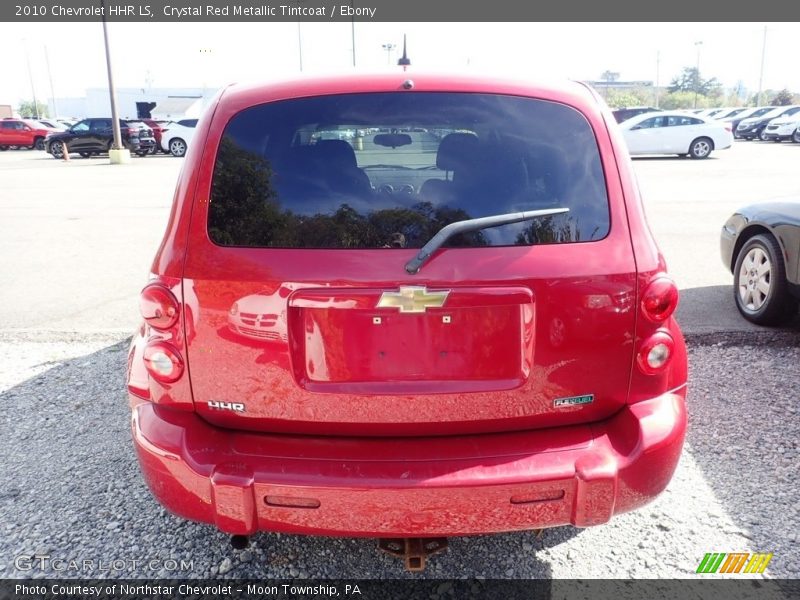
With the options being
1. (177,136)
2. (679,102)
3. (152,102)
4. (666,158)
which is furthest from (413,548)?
(679,102)

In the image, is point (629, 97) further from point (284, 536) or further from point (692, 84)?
point (284, 536)

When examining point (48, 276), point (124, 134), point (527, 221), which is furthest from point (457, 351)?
point (124, 134)

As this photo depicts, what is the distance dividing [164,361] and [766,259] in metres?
4.65

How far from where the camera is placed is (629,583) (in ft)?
8.16

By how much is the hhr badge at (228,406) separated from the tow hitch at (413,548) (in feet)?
2.21

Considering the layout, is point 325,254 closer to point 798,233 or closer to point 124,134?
point 798,233

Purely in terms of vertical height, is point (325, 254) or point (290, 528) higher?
point (325, 254)

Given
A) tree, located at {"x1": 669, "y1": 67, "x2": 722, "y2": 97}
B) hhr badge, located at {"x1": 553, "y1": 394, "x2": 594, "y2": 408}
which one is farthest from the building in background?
tree, located at {"x1": 669, "y1": 67, "x2": 722, "y2": 97}

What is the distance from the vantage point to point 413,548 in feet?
7.27

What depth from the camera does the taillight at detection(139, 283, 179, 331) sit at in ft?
7.18

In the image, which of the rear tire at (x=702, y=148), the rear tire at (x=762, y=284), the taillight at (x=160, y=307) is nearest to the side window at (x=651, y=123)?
the rear tire at (x=702, y=148)

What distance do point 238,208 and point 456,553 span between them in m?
1.62

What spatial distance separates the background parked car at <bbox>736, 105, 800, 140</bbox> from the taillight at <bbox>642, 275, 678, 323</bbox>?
35.7 meters

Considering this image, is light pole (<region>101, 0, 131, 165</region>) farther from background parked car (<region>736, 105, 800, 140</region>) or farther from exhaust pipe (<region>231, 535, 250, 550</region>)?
background parked car (<region>736, 105, 800, 140</region>)
